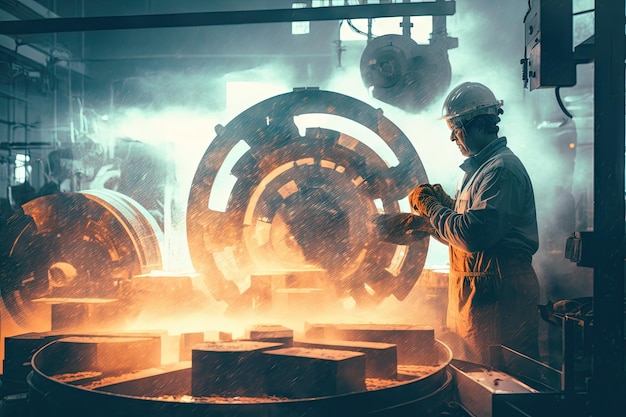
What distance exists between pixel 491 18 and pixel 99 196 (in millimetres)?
5949

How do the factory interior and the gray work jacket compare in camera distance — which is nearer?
the factory interior

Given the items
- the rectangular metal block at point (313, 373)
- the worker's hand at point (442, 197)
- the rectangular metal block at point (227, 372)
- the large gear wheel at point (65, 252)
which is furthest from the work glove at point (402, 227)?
the large gear wheel at point (65, 252)

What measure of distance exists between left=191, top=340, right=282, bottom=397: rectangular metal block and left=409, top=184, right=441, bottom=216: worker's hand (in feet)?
4.74

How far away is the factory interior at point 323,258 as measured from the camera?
8.24 feet

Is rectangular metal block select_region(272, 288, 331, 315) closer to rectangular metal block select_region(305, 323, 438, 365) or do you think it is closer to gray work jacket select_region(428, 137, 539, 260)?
rectangular metal block select_region(305, 323, 438, 365)

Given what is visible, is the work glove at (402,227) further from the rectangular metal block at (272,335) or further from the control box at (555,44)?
the control box at (555,44)

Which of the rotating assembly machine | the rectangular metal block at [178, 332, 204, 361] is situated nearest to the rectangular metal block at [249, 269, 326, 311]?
the rotating assembly machine

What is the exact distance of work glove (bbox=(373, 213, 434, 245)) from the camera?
12.4 ft

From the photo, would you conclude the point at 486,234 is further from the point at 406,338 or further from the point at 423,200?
the point at 406,338

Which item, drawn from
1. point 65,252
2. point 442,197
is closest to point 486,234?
point 442,197

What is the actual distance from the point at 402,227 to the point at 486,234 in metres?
0.66

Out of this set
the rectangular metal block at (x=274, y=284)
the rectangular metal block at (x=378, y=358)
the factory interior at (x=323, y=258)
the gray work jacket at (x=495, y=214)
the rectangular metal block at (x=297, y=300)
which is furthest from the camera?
the rectangular metal block at (x=274, y=284)

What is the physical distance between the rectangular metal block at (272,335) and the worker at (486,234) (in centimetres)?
102

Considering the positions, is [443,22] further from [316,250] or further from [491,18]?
[316,250]
